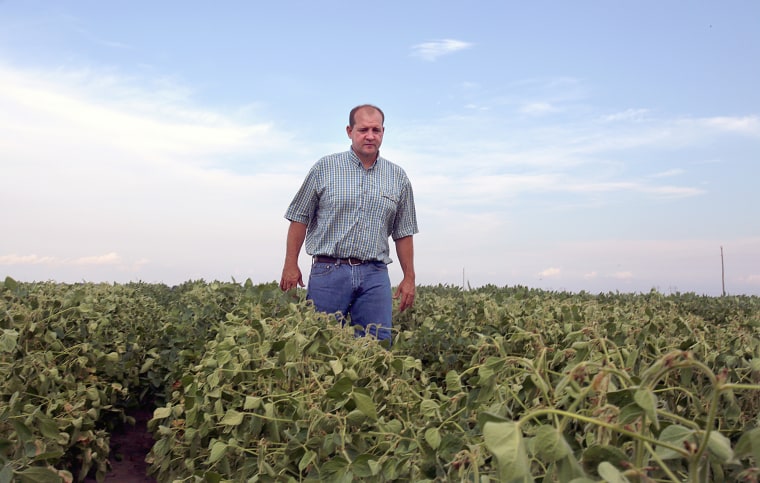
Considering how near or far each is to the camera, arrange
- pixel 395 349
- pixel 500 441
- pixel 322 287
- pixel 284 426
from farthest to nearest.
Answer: pixel 322 287 < pixel 395 349 < pixel 284 426 < pixel 500 441

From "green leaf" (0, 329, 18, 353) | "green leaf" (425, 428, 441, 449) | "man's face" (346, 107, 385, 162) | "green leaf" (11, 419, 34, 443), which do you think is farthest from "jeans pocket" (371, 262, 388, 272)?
"green leaf" (425, 428, 441, 449)

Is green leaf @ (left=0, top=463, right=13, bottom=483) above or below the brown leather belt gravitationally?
below

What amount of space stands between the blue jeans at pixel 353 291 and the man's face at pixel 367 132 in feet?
3.33

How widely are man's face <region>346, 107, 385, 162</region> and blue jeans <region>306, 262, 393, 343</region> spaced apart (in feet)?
3.33

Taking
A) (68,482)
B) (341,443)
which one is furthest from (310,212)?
(341,443)

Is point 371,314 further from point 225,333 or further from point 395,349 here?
point 395,349

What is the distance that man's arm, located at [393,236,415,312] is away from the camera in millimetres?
6398

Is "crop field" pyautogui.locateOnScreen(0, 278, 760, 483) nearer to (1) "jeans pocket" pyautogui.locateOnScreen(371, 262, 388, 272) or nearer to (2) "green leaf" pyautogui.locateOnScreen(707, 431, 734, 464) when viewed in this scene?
(2) "green leaf" pyautogui.locateOnScreen(707, 431, 734, 464)

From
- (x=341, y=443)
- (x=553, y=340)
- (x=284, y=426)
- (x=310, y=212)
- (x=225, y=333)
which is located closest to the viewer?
(x=341, y=443)

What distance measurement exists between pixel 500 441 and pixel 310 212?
17.0 feet

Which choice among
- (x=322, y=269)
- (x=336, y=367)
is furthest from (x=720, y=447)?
(x=322, y=269)

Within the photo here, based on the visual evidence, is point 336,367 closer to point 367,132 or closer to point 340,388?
point 340,388

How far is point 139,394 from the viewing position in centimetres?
682

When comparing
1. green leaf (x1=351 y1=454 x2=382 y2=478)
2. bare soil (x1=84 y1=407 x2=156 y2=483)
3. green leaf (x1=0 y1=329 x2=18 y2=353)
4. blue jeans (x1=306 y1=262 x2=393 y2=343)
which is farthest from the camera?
blue jeans (x1=306 y1=262 x2=393 y2=343)
